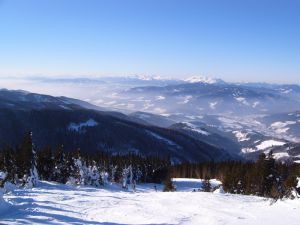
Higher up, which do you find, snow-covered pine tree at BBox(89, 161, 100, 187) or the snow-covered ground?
the snow-covered ground

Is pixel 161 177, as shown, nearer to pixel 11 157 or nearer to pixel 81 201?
pixel 11 157

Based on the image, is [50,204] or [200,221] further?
[50,204]

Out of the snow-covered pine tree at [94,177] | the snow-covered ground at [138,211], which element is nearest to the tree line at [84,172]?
the snow-covered pine tree at [94,177]

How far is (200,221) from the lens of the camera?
83.2 ft

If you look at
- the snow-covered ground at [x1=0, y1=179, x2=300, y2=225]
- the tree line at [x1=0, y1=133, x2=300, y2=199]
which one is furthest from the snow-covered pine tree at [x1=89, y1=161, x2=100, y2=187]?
the snow-covered ground at [x1=0, y1=179, x2=300, y2=225]

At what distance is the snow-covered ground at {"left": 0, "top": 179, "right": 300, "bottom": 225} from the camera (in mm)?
24469

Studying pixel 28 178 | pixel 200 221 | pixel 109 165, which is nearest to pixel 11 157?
pixel 28 178

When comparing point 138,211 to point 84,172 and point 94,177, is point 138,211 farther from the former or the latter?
point 94,177

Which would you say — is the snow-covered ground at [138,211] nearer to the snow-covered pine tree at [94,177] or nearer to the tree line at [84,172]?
the tree line at [84,172]

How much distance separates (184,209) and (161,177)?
97.1 meters

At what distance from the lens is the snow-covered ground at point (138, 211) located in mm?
24469

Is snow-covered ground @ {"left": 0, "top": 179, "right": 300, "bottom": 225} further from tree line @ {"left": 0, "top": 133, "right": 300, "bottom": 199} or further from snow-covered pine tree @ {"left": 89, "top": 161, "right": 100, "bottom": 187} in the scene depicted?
snow-covered pine tree @ {"left": 89, "top": 161, "right": 100, "bottom": 187}

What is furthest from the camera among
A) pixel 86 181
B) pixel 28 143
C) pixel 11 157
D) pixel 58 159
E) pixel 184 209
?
pixel 58 159

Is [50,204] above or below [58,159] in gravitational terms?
above
